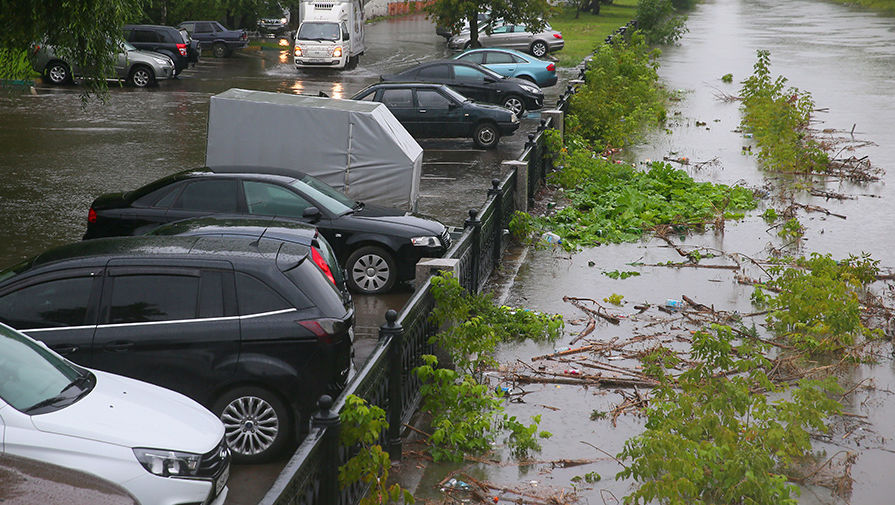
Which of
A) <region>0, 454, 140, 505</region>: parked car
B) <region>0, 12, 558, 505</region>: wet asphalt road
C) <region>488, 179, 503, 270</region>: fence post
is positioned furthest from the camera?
<region>0, 12, 558, 505</region>: wet asphalt road

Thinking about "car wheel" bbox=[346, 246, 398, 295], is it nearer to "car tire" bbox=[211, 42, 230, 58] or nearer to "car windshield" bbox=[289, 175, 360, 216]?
A: "car windshield" bbox=[289, 175, 360, 216]

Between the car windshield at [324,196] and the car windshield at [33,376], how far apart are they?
5.32 metres

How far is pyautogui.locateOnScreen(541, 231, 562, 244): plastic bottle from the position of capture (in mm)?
14363

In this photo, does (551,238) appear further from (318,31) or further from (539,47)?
(539,47)

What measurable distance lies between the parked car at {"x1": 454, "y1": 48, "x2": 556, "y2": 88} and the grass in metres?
7.73

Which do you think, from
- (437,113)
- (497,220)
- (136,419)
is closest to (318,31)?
(437,113)

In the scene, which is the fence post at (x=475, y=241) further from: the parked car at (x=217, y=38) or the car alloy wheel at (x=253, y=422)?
the parked car at (x=217, y=38)

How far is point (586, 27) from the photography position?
5350 centimetres

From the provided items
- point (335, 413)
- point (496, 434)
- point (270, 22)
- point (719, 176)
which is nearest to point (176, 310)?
point (335, 413)

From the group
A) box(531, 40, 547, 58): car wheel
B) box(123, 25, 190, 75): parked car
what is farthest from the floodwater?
box(123, 25, 190, 75): parked car

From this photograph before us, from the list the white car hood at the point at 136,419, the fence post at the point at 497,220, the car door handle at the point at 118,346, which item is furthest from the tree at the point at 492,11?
the white car hood at the point at 136,419

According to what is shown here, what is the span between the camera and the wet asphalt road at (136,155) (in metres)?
14.0

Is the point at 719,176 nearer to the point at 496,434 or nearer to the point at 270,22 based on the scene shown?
the point at 496,434

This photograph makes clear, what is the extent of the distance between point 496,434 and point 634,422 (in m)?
1.34
